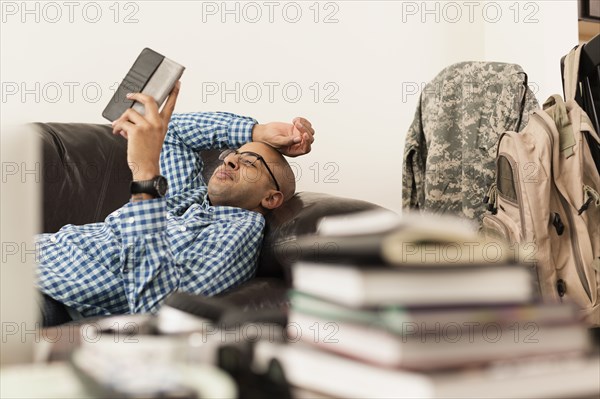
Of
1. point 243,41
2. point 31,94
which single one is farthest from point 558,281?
point 31,94

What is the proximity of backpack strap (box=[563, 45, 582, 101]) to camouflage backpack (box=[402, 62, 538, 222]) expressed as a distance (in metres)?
0.28

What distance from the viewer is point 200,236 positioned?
1577mm

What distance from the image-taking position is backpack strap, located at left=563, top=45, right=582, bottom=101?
166 cm

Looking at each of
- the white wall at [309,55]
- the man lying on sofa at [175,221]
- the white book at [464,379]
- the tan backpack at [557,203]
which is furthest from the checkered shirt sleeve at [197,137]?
the white book at [464,379]

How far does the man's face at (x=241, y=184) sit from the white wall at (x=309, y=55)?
71 centimetres

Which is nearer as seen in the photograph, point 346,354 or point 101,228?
point 346,354

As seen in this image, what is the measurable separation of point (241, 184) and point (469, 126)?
774 millimetres

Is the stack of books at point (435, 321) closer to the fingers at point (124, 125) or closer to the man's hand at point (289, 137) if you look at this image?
the fingers at point (124, 125)

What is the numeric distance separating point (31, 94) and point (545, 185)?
166cm

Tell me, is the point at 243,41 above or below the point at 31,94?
above

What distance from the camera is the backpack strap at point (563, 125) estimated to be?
1.57 metres

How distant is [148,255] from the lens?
134cm

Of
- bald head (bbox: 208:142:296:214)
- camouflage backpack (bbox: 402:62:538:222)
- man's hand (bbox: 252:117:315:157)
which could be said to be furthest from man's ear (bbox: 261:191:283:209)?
camouflage backpack (bbox: 402:62:538:222)

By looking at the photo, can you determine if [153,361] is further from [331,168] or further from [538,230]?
[331,168]
